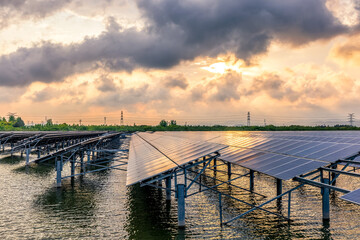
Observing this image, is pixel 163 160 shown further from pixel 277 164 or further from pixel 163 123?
pixel 163 123

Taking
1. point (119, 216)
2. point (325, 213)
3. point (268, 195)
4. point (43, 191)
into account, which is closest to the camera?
point (325, 213)

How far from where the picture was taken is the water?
15.9 m

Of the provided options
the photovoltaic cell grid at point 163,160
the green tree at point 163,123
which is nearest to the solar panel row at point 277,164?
the photovoltaic cell grid at point 163,160

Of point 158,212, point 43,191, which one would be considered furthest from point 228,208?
point 43,191

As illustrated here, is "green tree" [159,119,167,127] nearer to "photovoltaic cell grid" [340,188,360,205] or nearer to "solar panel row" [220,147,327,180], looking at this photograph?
"solar panel row" [220,147,327,180]

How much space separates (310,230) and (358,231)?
100 inches

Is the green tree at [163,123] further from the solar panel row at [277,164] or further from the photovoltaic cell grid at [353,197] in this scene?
the photovoltaic cell grid at [353,197]

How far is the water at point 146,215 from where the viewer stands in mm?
15875

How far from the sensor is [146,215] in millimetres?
19141

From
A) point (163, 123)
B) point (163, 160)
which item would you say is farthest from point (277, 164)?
point (163, 123)

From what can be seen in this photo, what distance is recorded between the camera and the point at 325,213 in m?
17.7

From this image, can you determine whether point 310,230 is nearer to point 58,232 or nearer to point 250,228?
point 250,228

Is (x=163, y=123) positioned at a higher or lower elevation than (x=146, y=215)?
higher

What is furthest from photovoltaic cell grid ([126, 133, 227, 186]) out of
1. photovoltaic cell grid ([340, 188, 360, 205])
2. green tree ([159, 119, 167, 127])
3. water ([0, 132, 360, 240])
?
green tree ([159, 119, 167, 127])
